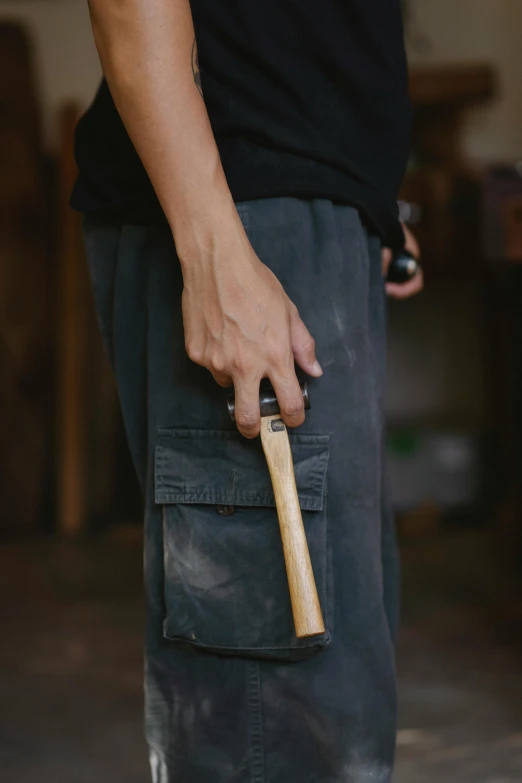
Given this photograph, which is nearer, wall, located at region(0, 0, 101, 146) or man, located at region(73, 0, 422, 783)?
man, located at region(73, 0, 422, 783)

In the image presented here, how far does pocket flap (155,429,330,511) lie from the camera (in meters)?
0.78

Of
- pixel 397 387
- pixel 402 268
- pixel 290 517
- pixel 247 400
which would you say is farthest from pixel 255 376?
pixel 397 387

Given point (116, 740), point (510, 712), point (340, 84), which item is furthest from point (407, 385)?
point (340, 84)

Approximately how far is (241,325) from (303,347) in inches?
2.4

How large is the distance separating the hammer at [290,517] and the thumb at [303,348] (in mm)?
23

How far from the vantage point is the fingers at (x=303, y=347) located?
0.76 meters

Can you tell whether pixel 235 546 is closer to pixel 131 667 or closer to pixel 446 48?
pixel 131 667

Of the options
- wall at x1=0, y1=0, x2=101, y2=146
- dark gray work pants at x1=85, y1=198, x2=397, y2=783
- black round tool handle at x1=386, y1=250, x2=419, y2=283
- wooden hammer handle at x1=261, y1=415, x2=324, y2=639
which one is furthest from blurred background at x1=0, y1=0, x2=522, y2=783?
wooden hammer handle at x1=261, y1=415, x2=324, y2=639

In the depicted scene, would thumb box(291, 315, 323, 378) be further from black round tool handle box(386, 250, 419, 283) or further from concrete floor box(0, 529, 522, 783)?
concrete floor box(0, 529, 522, 783)

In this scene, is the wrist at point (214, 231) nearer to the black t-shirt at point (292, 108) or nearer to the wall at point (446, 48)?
the black t-shirt at point (292, 108)

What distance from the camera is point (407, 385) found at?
3701 millimetres

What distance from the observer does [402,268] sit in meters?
1.09

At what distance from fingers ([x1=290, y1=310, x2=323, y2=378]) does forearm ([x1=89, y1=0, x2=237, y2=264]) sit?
0.34ft

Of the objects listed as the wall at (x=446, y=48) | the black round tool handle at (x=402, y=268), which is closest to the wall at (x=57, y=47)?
the wall at (x=446, y=48)
